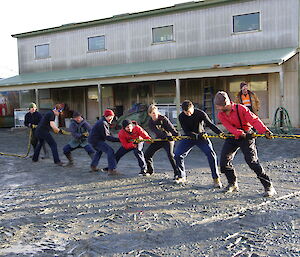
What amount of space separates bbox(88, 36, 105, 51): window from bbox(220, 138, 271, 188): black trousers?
1665cm

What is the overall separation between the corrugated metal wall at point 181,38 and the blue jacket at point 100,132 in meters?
11.0

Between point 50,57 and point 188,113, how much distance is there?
1903 cm

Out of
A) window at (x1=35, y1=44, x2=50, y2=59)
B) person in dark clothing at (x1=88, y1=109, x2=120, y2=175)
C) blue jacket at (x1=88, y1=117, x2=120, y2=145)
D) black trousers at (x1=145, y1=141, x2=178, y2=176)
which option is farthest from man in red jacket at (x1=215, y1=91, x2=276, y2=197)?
window at (x1=35, y1=44, x2=50, y2=59)

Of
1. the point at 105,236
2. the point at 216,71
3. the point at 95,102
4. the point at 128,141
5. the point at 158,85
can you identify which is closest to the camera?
the point at 105,236

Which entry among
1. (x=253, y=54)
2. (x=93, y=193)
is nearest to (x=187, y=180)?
(x=93, y=193)

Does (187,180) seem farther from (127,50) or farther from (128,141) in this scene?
(127,50)

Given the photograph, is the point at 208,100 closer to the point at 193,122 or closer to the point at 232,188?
the point at 193,122

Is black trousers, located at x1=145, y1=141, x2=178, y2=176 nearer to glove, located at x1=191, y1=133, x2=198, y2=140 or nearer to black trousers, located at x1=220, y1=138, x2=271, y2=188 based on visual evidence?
glove, located at x1=191, y1=133, x2=198, y2=140

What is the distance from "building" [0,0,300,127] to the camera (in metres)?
15.7

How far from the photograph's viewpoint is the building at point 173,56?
15734 millimetres

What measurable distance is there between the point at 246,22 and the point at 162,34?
4584mm

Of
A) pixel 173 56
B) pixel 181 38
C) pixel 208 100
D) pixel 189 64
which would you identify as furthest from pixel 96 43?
pixel 208 100

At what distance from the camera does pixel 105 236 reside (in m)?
4.47

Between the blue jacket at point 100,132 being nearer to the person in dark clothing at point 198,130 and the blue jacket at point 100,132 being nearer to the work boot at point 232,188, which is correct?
the person in dark clothing at point 198,130
